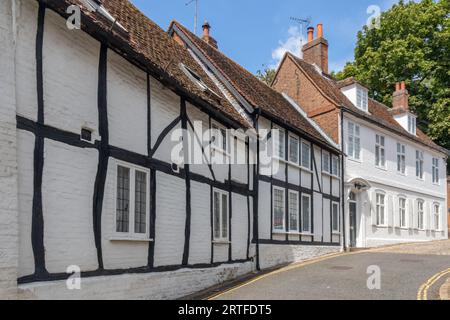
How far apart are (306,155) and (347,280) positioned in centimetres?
762

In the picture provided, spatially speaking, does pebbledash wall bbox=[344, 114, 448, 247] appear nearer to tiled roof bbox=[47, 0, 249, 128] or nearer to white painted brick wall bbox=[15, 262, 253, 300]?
tiled roof bbox=[47, 0, 249, 128]

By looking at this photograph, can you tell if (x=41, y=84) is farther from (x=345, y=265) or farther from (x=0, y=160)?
(x=345, y=265)

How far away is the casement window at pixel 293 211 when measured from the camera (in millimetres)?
18264

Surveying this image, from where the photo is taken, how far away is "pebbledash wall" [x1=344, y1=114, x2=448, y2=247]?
2361 cm

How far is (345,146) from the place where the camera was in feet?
75.1

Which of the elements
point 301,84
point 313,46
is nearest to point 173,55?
point 301,84

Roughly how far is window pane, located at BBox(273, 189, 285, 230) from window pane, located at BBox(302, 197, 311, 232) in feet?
5.95

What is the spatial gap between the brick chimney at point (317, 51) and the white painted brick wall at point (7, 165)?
70.9ft

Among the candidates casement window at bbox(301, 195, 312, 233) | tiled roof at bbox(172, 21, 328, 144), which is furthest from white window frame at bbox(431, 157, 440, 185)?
casement window at bbox(301, 195, 312, 233)

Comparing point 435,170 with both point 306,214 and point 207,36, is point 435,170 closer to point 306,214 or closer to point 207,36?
point 306,214

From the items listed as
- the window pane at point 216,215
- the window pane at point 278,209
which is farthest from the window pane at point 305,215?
the window pane at point 216,215

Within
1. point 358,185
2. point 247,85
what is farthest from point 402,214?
point 247,85

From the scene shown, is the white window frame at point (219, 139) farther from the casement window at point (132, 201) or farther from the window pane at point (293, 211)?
the window pane at point (293, 211)

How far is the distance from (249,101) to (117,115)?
7.66 meters
